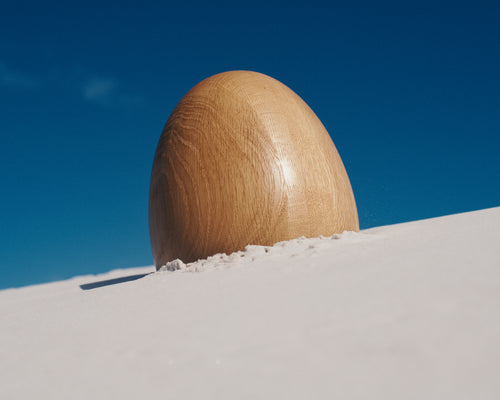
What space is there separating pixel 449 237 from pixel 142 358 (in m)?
2.92

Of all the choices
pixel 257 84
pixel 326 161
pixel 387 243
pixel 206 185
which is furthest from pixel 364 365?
pixel 257 84

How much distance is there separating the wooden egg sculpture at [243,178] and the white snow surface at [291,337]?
1.41 metres

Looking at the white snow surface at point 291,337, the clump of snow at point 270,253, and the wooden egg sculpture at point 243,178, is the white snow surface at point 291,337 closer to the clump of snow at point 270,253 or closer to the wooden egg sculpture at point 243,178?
the clump of snow at point 270,253

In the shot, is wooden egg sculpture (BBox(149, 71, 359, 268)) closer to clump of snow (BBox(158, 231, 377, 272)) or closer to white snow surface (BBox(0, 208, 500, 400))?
clump of snow (BBox(158, 231, 377, 272))

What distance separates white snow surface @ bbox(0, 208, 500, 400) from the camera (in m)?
1.46

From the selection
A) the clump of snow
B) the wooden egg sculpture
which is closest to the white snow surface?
the clump of snow

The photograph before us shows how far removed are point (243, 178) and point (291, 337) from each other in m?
2.87

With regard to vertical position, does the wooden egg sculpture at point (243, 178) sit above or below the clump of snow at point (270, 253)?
above

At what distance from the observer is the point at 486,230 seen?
12.5 feet

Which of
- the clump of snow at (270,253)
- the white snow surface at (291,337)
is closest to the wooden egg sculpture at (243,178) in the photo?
the clump of snow at (270,253)

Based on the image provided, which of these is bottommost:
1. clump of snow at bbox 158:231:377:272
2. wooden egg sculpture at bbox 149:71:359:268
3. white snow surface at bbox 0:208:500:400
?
white snow surface at bbox 0:208:500:400

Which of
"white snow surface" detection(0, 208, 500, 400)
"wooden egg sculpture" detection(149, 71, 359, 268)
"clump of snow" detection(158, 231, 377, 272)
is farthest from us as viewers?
"wooden egg sculpture" detection(149, 71, 359, 268)

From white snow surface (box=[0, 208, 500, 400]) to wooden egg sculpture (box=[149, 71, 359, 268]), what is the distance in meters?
1.41

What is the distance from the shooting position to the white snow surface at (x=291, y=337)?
146 cm
